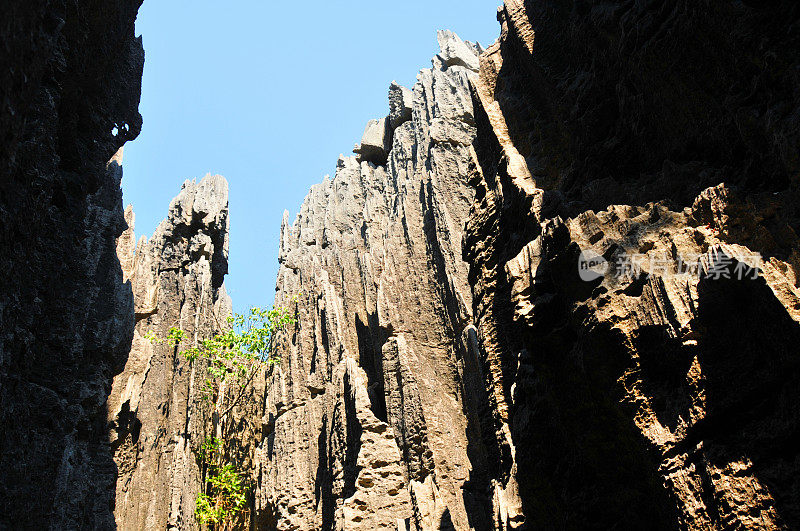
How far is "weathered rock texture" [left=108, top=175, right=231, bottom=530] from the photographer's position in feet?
70.1

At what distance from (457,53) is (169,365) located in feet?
64.4

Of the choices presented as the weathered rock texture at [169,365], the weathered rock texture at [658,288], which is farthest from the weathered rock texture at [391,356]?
the weathered rock texture at [658,288]

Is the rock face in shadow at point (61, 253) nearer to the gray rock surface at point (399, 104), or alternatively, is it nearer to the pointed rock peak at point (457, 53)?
the gray rock surface at point (399, 104)

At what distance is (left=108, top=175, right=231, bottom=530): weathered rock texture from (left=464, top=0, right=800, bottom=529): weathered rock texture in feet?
49.3

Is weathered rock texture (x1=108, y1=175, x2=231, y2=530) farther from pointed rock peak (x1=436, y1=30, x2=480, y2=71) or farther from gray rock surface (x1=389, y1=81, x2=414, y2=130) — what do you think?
pointed rock peak (x1=436, y1=30, x2=480, y2=71)

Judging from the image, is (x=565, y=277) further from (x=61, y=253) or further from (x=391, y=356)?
(x=391, y=356)

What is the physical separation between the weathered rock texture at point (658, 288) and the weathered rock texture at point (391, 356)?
4922 millimetres

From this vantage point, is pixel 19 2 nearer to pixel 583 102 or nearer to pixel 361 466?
pixel 583 102

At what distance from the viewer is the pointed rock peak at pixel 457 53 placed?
28.2 meters

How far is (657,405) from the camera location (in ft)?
16.5

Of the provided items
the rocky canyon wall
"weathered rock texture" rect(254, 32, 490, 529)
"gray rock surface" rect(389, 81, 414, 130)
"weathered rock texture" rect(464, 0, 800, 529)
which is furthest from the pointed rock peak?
"weathered rock texture" rect(464, 0, 800, 529)

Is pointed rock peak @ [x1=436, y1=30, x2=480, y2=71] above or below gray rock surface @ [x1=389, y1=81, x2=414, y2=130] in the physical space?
above

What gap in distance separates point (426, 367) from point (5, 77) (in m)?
15.1

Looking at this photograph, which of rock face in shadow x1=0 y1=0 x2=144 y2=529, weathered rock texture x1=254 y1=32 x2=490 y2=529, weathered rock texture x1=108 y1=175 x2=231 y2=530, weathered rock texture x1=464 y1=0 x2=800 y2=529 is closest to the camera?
weathered rock texture x1=464 y1=0 x2=800 y2=529
